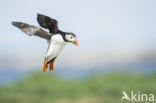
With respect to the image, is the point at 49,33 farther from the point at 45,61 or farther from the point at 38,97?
the point at 38,97

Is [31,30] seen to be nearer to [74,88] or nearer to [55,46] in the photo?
[55,46]

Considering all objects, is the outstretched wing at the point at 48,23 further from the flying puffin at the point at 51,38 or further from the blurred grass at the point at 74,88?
the blurred grass at the point at 74,88

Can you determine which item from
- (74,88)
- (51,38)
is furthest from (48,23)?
(74,88)

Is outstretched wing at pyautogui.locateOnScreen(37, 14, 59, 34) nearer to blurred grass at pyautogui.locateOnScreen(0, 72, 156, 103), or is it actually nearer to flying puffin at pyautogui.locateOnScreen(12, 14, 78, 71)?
flying puffin at pyautogui.locateOnScreen(12, 14, 78, 71)

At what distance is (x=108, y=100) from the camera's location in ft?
13.8

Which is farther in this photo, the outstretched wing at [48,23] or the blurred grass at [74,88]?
the blurred grass at [74,88]

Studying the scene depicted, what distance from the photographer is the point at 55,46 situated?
1.10 meters

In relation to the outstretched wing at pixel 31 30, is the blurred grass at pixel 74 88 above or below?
below

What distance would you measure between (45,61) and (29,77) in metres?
3.91

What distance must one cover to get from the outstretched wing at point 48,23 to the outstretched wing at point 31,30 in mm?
66

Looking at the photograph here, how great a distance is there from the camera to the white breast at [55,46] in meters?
1.09

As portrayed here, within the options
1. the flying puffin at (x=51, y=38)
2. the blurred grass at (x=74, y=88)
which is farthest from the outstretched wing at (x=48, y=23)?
the blurred grass at (x=74, y=88)

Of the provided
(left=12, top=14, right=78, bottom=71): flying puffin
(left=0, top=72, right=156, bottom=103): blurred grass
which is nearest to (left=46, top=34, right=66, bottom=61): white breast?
(left=12, top=14, right=78, bottom=71): flying puffin

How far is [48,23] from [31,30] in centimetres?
11
